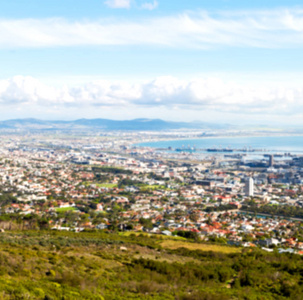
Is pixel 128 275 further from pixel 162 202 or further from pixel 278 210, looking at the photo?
pixel 162 202

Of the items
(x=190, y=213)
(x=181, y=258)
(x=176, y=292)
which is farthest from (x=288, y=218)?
(x=176, y=292)

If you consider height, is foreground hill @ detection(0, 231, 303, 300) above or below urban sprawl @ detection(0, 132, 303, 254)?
above

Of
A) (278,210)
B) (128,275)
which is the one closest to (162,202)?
(278,210)

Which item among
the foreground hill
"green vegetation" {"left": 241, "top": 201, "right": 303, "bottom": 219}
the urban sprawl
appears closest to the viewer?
the foreground hill

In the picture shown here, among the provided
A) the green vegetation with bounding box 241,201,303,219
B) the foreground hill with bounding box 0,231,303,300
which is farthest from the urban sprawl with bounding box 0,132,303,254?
the foreground hill with bounding box 0,231,303,300

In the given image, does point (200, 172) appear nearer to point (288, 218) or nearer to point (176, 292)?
point (288, 218)

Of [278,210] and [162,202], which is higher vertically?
[278,210]

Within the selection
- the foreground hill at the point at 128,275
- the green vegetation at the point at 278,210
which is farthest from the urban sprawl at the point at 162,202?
the foreground hill at the point at 128,275

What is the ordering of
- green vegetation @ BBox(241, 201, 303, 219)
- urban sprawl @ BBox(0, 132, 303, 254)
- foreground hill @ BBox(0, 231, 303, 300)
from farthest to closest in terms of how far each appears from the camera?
green vegetation @ BBox(241, 201, 303, 219) < urban sprawl @ BBox(0, 132, 303, 254) < foreground hill @ BBox(0, 231, 303, 300)

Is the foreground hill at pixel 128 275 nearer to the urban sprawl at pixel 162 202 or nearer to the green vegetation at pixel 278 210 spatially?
the urban sprawl at pixel 162 202

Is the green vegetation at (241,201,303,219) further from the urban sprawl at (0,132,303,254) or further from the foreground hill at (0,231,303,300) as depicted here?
the foreground hill at (0,231,303,300)
